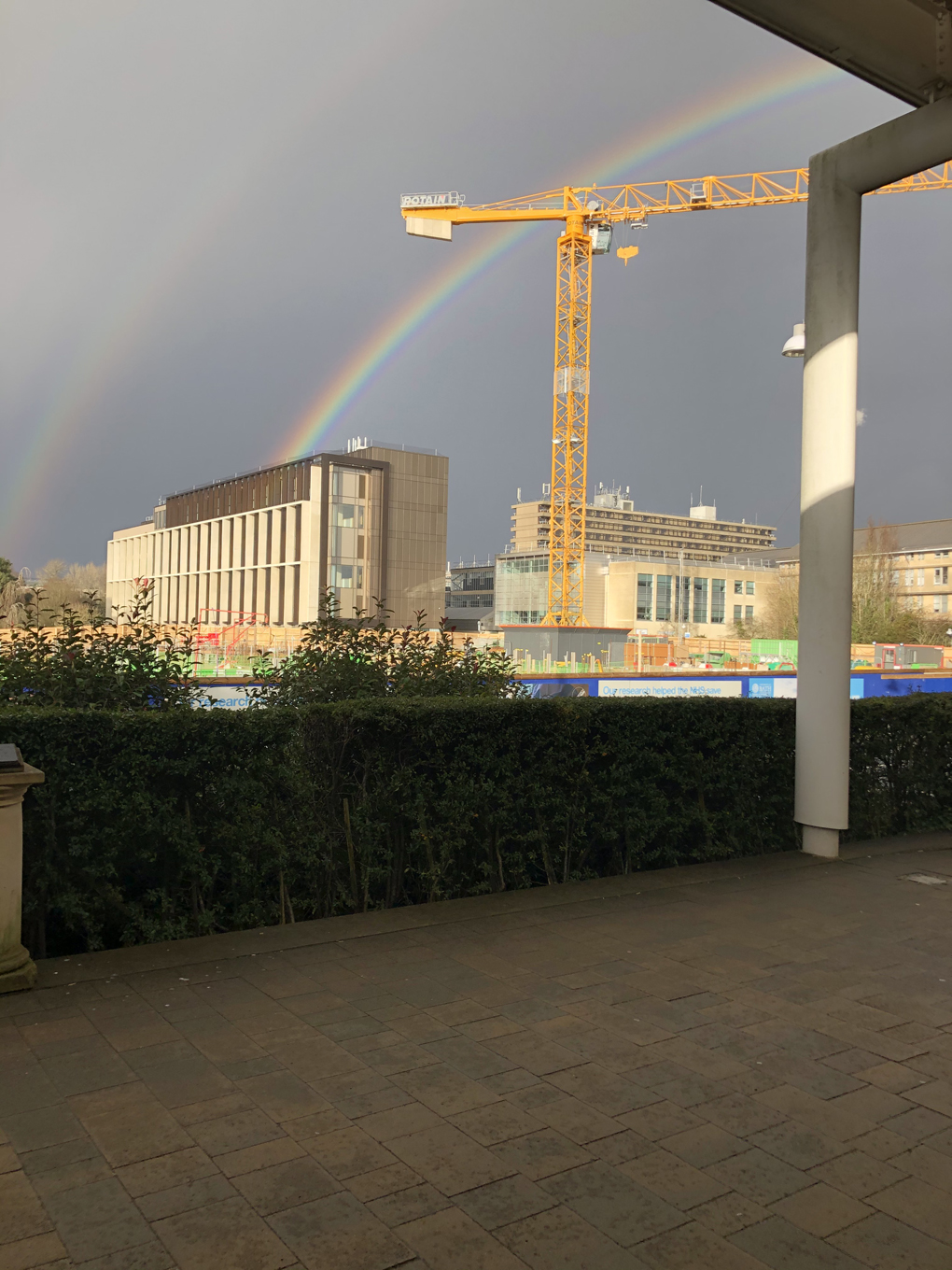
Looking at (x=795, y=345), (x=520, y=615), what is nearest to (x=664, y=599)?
(x=520, y=615)

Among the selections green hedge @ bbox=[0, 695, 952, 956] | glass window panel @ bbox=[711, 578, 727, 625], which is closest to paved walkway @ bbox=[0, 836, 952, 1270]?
green hedge @ bbox=[0, 695, 952, 956]

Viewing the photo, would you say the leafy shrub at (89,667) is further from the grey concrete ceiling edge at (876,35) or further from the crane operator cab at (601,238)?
the crane operator cab at (601,238)

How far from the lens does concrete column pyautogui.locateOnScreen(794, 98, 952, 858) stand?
7.42 metres

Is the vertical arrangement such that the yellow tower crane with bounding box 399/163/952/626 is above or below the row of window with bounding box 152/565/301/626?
above

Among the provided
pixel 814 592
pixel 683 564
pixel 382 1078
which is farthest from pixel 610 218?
pixel 382 1078

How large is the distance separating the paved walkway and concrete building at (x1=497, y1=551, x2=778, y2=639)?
89967 millimetres

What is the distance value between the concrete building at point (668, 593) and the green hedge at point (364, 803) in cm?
8761

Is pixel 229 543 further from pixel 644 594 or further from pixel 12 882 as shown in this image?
pixel 12 882

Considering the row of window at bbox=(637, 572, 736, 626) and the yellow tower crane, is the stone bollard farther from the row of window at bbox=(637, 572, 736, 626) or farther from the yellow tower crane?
the row of window at bbox=(637, 572, 736, 626)

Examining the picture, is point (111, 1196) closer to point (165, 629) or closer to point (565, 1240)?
point (565, 1240)

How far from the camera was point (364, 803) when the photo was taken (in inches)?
236

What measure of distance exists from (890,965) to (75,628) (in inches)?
201

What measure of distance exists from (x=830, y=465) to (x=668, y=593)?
98.3 m

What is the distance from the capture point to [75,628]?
623 centimetres
